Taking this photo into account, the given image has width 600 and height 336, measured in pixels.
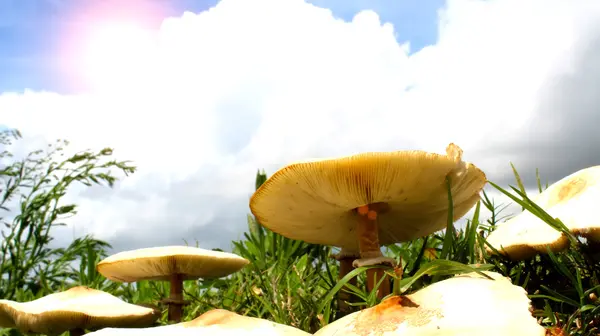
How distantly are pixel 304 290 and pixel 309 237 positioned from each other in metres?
0.38

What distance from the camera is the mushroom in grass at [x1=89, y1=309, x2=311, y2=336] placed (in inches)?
96.6

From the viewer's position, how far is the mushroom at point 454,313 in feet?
6.59

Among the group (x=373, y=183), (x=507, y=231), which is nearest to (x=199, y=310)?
(x=373, y=183)

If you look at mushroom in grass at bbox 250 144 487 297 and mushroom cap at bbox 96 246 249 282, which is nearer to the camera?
mushroom in grass at bbox 250 144 487 297

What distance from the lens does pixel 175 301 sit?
4043mm

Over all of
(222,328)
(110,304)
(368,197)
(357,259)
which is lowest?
(222,328)

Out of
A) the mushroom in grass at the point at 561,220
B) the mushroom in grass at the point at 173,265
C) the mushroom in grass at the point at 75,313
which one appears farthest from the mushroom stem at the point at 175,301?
the mushroom in grass at the point at 561,220

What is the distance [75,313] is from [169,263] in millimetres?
772

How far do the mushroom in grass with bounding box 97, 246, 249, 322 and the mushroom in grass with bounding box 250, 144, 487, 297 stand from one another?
615 millimetres

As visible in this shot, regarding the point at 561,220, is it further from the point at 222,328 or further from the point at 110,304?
the point at 110,304

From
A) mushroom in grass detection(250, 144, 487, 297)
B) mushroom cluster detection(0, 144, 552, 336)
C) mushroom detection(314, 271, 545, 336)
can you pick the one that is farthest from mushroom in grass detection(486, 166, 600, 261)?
mushroom detection(314, 271, 545, 336)

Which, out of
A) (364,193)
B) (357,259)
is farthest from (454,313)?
(357,259)

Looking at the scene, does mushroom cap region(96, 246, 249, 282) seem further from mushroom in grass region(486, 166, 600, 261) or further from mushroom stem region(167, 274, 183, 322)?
mushroom in grass region(486, 166, 600, 261)

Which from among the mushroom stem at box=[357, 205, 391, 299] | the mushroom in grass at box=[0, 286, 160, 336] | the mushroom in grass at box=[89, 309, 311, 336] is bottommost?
the mushroom in grass at box=[89, 309, 311, 336]
